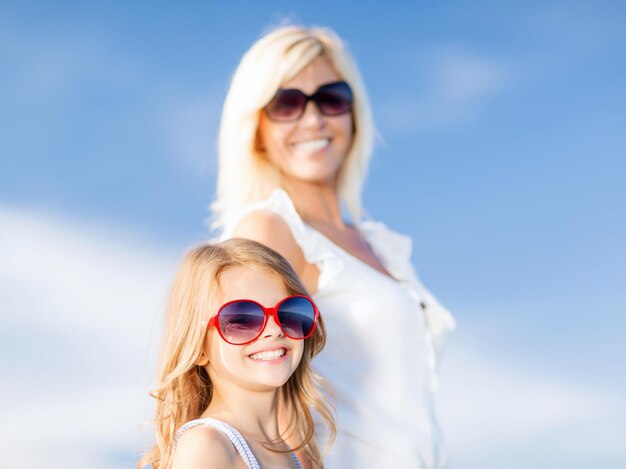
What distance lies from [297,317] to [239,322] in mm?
186

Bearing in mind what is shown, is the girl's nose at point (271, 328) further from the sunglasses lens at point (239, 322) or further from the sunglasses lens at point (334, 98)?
the sunglasses lens at point (334, 98)

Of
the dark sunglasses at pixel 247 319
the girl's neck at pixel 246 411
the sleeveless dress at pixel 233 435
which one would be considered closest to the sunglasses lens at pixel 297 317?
the dark sunglasses at pixel 247 319

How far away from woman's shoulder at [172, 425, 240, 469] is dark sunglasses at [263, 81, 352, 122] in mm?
1809

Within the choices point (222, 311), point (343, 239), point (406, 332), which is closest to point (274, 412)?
point (222, 311)

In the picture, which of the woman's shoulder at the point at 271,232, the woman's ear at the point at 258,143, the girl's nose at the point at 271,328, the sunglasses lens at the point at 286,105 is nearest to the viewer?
the girl's nose at the point at 271,328

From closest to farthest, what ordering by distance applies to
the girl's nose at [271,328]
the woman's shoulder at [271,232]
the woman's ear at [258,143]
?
the girl's nose at [271,328]
the woman's shoulder at [271,232]
the woman's ear at [258,143]

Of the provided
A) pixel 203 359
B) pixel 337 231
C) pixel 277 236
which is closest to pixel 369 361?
pixel 277 236

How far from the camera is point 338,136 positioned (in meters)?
4.38

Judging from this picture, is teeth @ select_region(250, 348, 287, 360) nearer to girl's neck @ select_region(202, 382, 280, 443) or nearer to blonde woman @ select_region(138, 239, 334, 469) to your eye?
blonde woman @ select_region(138, 239, 334, 469)

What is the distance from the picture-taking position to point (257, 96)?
13.6 feet

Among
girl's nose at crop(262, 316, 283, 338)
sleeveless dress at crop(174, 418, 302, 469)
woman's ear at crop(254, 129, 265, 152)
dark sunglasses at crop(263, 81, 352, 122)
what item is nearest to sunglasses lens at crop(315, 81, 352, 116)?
dark sunglasses at crop(263, 81, 352, 122)

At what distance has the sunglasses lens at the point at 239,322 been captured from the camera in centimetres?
276

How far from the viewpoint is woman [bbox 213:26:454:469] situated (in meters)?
3.64

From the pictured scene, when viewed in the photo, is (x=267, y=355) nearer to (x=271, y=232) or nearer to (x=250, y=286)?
(x=250, y=286)
